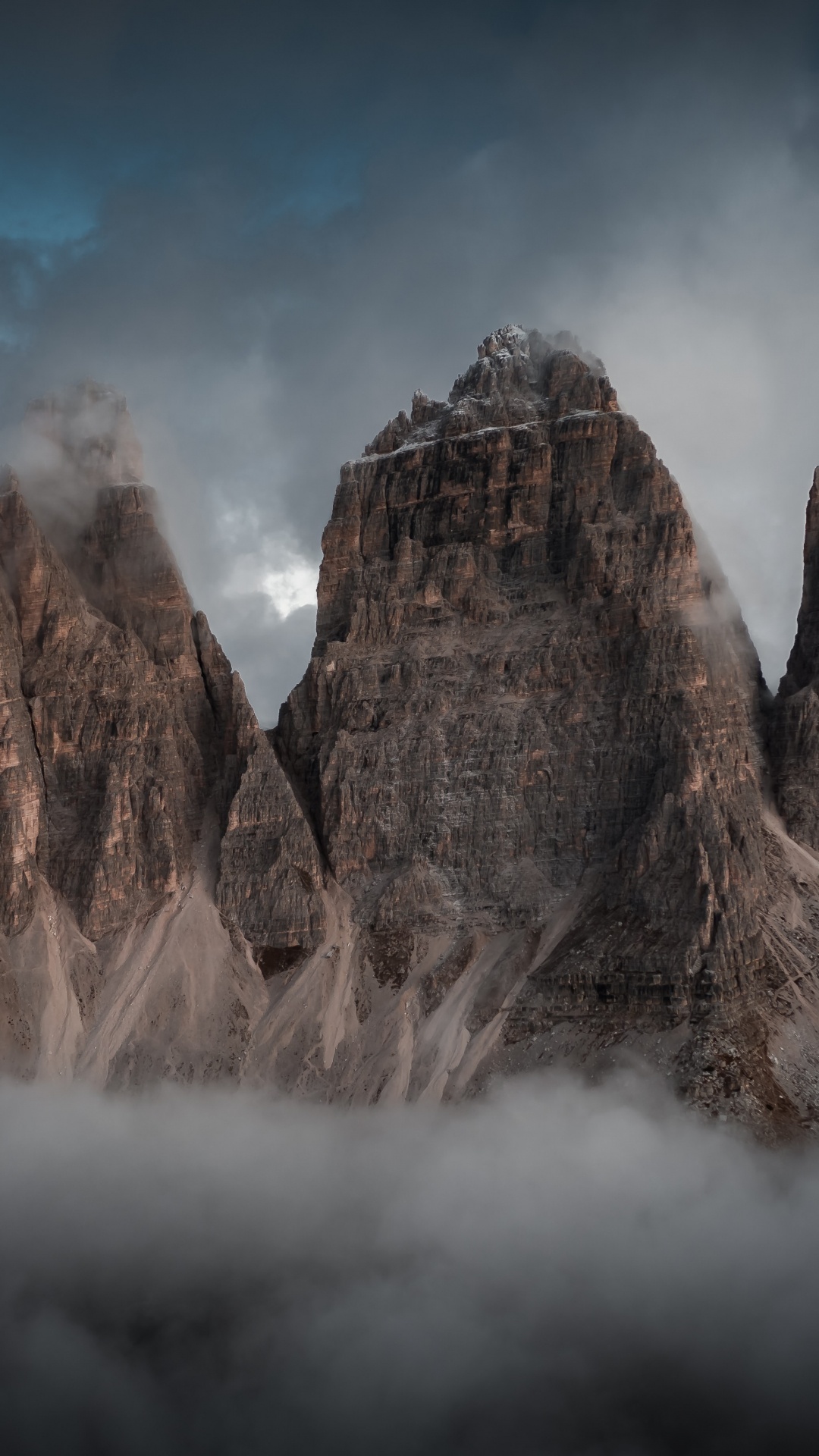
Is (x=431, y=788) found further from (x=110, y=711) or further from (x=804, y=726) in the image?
(x=804, y=726)

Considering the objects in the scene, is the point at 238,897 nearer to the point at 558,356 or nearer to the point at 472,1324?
the point at 472,1324

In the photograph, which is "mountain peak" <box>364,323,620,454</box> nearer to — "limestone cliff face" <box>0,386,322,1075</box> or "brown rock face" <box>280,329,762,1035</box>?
"brown rock face" <box>280,329,762,1035</box>

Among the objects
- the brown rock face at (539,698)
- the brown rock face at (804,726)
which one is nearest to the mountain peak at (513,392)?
the brown rock face at (539,698)

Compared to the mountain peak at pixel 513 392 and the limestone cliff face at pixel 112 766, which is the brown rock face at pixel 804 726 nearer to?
the mountain peak at pixel 513 392

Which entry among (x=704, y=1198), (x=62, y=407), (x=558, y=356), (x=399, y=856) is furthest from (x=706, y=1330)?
(x=62, y=407)

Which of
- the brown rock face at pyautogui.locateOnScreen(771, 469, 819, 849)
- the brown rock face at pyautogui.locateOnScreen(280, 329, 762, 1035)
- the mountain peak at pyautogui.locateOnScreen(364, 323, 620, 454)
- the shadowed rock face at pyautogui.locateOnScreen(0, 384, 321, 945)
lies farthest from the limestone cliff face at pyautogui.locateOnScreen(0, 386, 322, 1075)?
the brown rock face at pyautogui.locateOnScreen(771, 469, 819, 849)

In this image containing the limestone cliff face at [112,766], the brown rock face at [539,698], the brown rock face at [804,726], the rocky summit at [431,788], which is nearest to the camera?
the rocky summit at [431,788]

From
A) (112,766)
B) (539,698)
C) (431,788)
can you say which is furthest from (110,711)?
(539,698)

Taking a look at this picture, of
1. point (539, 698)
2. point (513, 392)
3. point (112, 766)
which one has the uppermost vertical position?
point (513, 392)
